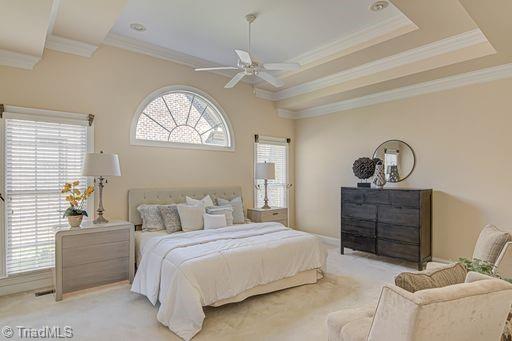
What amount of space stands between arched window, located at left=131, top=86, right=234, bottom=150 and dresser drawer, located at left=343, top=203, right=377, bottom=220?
92.8 inches

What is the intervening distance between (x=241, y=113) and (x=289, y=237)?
2.86 m

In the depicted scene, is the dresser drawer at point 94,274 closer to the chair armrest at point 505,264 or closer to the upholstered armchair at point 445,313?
the upholstered armchair at point 445,313

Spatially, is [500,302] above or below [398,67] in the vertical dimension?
below

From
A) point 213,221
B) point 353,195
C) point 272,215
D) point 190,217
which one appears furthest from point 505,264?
point 272,215

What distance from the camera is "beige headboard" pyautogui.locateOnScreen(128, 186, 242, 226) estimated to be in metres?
4.30

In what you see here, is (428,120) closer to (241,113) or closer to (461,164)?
(461,164)

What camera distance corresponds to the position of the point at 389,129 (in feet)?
16.7

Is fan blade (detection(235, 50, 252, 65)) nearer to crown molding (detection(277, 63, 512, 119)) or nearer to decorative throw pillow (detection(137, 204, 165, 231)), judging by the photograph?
decorative throw pillow (detection(137, 204, 165, 231))

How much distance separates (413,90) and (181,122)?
12.4 ft

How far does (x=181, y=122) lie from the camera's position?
4961 millimetres

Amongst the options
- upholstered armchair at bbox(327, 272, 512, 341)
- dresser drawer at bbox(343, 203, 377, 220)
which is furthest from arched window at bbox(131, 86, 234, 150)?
upholstered armchair at bbox(327, 272, 512, 341)

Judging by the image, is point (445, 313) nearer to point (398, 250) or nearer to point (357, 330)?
point (357, 330)

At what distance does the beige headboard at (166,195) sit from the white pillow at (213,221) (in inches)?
30.4

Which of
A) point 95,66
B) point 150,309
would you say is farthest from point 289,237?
point 95,66
